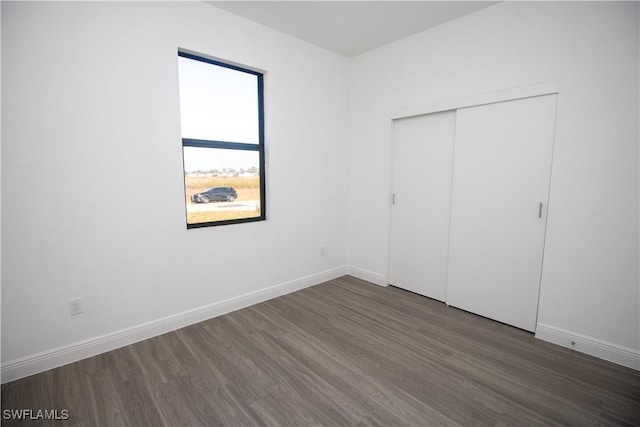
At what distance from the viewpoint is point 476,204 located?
2855mm

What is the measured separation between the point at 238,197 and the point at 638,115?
3.21 meters

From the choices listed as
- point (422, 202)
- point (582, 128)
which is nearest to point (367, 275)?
point (422, 202)

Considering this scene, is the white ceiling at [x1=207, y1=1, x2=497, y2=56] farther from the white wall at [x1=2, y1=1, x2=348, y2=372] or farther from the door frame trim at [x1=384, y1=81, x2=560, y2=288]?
the door frame trim at [x1=384, y1=81, x2=560, y2=288]

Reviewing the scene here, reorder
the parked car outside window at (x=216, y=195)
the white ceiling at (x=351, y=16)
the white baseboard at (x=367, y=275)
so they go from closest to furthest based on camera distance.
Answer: the white ceiling at (x=351, y=16) < the parked car outside window at (x=216, y=195) < the white baseboard at (x=367, y=275)

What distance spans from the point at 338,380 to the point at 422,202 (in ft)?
6.83

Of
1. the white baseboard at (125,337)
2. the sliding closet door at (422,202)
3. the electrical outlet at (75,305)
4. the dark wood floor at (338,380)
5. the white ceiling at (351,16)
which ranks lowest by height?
the dark wood floor at (338,380)

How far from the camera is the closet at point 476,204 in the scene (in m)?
2.51

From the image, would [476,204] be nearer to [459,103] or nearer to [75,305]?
[459,103]

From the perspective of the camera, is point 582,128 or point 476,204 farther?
point 476,204

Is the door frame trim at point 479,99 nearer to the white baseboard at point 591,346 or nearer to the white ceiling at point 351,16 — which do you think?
the white ceiling at point 351,16

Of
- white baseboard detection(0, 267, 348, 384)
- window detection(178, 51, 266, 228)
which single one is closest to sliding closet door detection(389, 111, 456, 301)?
white baseboard detection(0, 267, 348, 384)

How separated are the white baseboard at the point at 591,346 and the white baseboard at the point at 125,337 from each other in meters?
2.44

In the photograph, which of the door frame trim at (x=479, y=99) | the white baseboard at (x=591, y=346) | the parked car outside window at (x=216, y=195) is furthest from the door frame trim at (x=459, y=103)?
the parked car outside window at (x=216, y=195)

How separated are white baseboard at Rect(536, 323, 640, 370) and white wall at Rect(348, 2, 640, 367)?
22 millimetres
